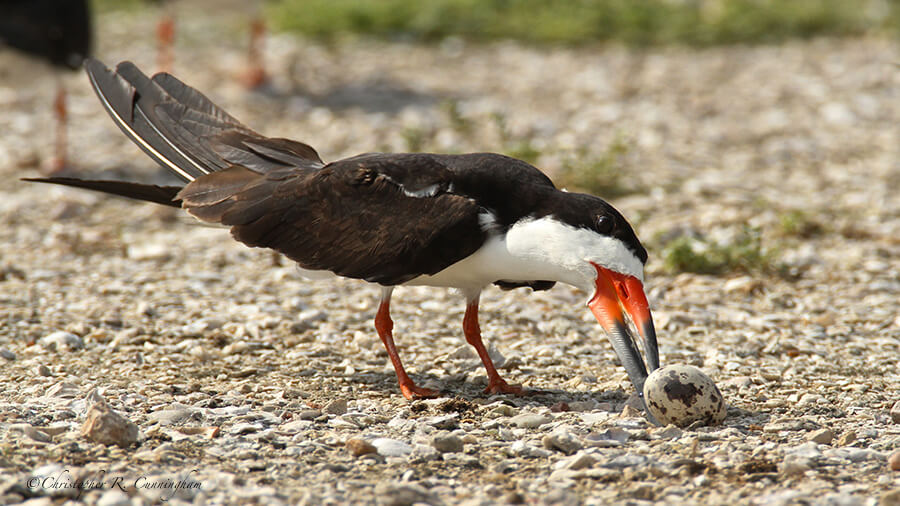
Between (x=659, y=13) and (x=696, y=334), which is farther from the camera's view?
(x=659, y=13)

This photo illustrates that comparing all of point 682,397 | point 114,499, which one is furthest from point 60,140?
point 682,397

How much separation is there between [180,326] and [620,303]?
2252 millimetres

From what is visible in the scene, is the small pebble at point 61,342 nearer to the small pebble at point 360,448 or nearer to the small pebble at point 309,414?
the small pebble at point 309,414

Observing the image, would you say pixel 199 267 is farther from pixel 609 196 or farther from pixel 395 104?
pixel 395 104

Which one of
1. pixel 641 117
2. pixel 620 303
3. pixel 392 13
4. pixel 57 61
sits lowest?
pixel 620 303

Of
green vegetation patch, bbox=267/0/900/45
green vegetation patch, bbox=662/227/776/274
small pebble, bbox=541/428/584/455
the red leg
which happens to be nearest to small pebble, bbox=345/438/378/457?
small pebble, bbox=541/428/584/455

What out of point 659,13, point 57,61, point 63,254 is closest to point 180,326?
point 63,254

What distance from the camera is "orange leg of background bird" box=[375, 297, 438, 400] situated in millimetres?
4363

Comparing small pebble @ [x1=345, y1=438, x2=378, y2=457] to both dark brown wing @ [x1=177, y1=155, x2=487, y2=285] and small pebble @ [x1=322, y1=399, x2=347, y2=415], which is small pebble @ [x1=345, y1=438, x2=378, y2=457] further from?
dark brown wing @ [x1=177, y1=155, x2=487, y2=285]

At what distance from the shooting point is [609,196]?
7.47m

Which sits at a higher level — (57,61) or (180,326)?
(57,61)

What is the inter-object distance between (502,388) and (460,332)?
2.96 feet

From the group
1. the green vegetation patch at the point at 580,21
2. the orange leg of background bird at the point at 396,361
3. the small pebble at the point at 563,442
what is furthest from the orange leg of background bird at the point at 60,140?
the small pebble at the point at 563,442

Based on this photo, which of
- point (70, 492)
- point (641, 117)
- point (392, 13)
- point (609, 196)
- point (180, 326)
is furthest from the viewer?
point (392, 13)
